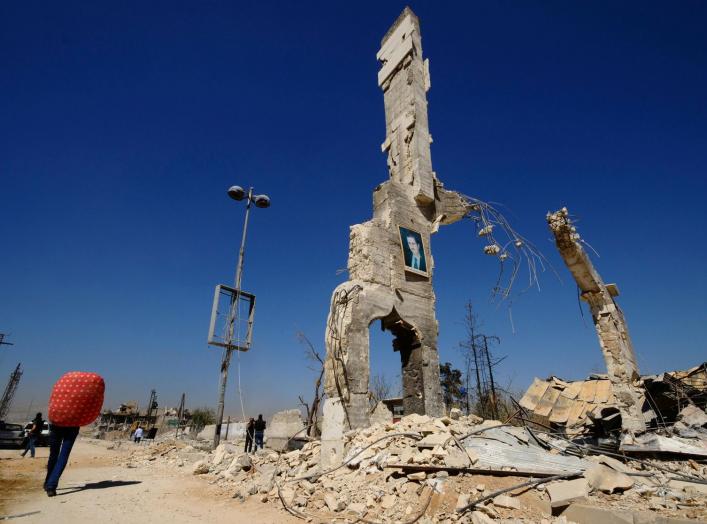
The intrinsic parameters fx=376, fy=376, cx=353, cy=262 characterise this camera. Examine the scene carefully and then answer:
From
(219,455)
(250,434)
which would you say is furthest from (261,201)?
(250,434)

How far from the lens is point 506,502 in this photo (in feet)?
13.3

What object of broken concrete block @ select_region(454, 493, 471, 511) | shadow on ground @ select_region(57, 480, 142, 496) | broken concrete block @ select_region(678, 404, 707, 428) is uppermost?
broken concrete block @ select_region(678, 404, 707, 428)

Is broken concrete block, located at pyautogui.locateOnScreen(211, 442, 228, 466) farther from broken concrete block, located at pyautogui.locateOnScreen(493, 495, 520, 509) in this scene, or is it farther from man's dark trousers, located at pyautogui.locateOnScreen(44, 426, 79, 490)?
broken concrete block, located at pyautogui.locateOnScreen(493, 495, 520, 509)

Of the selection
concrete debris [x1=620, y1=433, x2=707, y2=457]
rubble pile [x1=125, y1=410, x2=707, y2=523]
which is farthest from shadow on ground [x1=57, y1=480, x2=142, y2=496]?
concrete debris [x1=620, y1=433, x2=707, y2=457]

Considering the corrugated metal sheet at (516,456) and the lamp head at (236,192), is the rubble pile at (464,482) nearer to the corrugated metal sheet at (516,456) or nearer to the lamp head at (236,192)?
the corrugated metal sheet at (516,456)

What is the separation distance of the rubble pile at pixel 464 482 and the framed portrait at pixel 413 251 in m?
3.98

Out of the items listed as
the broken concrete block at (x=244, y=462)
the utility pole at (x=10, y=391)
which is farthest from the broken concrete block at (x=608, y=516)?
the utility pole at (x=10, y=391)

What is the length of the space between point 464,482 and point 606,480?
159 centimetres

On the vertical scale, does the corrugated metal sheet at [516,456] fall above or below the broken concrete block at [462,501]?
above

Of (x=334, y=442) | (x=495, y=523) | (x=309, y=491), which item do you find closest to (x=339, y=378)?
(x=334, y=442)

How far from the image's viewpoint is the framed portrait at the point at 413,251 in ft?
31.1

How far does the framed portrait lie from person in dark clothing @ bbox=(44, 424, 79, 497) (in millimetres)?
7067

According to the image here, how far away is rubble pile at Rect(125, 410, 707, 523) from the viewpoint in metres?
3.98

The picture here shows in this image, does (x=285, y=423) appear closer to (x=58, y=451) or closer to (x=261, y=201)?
(x=261, y=201)
